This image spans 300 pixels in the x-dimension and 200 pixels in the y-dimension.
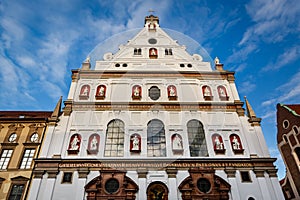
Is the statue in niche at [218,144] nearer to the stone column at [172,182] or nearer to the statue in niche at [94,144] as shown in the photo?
the stone column at [172,182]

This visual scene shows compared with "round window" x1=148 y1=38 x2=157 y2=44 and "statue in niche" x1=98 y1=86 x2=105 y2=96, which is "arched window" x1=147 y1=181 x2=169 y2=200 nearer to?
"statue in niche" x1=98 y1=86 x2=105 y2=96

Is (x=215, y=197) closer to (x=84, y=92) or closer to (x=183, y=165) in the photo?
(x=183, y=165)

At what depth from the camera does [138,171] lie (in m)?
15.0

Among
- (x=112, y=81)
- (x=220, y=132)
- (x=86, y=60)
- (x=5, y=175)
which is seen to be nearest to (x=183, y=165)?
(x=220, y=132)

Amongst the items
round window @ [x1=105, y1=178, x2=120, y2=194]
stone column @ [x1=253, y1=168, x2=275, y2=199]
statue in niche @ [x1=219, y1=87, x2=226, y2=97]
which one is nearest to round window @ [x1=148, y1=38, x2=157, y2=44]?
statue in niche @ [x1=219, y1=87, x2=226, y2=97]

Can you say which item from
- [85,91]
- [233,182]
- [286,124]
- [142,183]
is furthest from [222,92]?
[85,91]

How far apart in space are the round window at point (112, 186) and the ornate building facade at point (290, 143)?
55.8 feet

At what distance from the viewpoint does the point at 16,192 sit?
14555mm

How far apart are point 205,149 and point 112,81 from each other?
10.6m

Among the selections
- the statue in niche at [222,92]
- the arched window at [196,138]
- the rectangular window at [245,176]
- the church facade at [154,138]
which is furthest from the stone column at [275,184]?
the statue in niche at [222,92]

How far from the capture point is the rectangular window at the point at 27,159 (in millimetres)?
15680

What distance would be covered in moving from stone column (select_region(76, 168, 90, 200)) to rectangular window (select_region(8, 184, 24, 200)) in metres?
4.04

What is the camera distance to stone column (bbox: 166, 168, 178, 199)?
14195 mm

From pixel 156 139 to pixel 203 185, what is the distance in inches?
188
